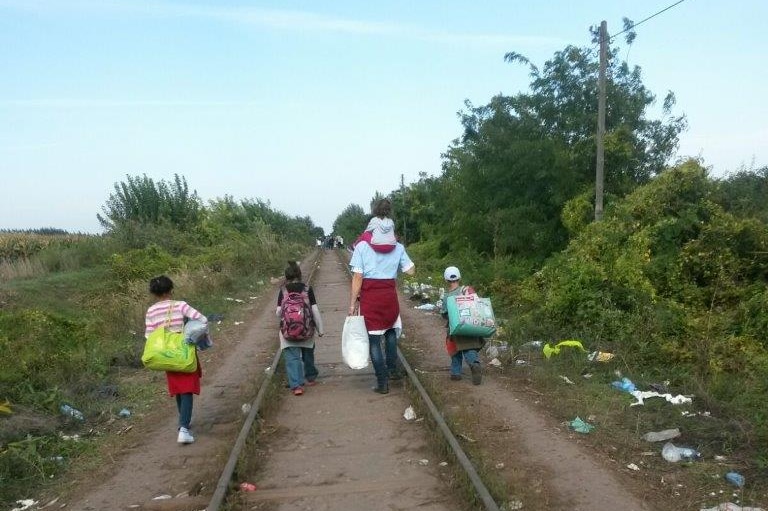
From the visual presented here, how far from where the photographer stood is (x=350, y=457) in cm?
541

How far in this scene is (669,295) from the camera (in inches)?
389

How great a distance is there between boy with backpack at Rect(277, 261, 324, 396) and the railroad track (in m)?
0.27

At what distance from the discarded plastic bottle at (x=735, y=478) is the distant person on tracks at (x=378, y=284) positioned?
3.57 metres

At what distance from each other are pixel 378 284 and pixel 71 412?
3.48 m

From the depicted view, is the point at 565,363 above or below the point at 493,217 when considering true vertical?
below

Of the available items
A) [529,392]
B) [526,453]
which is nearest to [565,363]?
[529,392]

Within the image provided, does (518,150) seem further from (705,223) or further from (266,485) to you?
(266,485)

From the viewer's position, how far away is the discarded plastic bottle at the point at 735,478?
4652 millimetres

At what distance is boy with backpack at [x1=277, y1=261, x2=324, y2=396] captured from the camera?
7.25 m

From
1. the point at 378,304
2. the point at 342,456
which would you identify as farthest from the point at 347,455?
the point at 378,304

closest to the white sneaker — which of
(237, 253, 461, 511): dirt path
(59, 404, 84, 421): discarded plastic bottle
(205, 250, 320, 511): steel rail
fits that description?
(205, 250, 320, 511): steel rail

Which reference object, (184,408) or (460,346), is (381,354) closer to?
(460,346)

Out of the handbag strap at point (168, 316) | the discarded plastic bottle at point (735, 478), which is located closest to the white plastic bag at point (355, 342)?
the handbag strap at point (168, 316)

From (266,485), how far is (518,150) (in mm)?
13413
